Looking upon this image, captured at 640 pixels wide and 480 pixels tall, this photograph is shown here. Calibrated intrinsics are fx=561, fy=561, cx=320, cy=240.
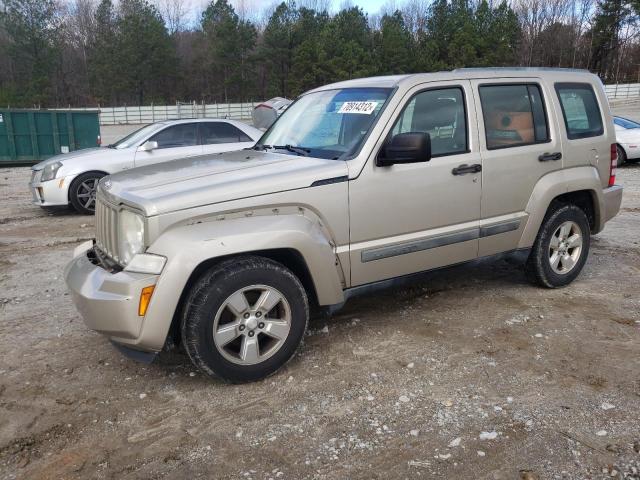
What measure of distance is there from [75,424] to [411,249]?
2459 mm

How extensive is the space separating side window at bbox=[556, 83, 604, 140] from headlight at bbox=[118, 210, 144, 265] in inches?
146

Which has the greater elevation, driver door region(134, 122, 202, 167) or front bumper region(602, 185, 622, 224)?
driver door region(134, 122, 202, 167)

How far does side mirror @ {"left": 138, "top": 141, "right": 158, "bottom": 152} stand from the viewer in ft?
29.0

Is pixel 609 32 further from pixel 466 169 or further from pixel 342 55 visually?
pixel 466 169

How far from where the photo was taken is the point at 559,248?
5.11 m

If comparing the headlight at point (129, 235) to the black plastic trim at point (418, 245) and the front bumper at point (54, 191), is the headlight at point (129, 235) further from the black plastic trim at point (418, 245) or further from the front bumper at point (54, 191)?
the front bumper at point (54, 191)

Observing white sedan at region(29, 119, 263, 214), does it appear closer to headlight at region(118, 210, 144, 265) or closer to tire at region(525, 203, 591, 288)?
tire at region(525, 203, 591, 288)

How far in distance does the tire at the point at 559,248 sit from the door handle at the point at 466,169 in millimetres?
1051

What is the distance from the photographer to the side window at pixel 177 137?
9438 millimetres

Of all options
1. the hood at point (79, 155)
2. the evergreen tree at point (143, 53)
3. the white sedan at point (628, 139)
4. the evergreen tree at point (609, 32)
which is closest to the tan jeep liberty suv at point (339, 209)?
the hood at point (79, 155)

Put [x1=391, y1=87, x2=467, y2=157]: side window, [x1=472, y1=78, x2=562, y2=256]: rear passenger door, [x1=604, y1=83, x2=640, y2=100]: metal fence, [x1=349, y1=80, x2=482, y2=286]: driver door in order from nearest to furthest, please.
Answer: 1. [x1=349, y1=80, x2=482, y2=286]: driver door
2. [x1=391, y1=87, x2=467, y2=157]: side window
3. [x1=472, y1=78, x2=562, y2=256]: rear passenger door
4. [x1=604, y1=83, x2=640, y2=100]: metal fence

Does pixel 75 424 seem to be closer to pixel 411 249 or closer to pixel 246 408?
pixel 246 408

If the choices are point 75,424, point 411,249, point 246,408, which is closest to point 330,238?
point 411,249

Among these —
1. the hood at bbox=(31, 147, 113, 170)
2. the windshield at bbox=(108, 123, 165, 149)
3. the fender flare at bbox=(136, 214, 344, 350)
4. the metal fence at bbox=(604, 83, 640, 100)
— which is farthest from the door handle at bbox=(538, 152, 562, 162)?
the metal fence at bbox=(604, 83, 640, 100)
